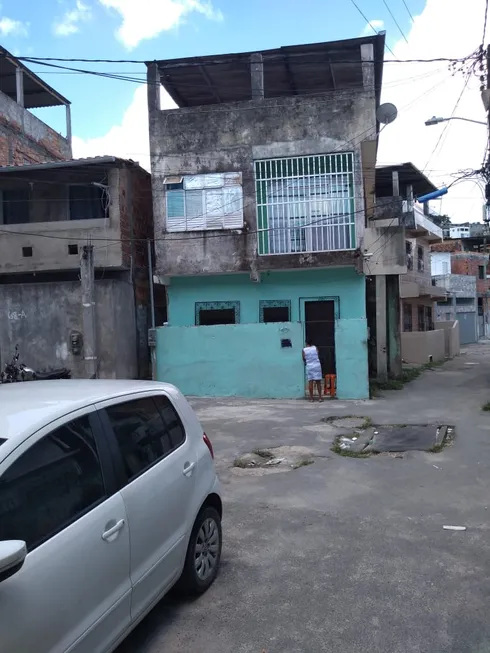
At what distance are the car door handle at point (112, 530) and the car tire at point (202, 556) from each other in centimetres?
95

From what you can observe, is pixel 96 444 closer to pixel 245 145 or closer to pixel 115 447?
pixel 115 447

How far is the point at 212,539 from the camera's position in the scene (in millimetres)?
3902

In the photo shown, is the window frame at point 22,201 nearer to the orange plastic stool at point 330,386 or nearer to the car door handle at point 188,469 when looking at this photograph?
the orange plastic stool at point 330,386

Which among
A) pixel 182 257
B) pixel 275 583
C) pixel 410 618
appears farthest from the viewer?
pixel 182 257

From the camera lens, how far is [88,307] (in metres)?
14.2

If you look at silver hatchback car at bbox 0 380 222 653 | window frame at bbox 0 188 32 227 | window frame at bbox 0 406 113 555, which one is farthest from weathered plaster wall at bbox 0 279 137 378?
window frame at bbox 0 406 113 555

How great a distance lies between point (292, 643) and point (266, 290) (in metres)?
12.3

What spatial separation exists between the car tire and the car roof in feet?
3.22

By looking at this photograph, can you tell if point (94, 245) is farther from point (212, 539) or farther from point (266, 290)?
point (212, 539)

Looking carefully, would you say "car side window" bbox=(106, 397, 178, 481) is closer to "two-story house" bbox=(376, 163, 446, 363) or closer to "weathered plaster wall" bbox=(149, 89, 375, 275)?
"weathered plaster wall" bbox=(149, 89, 375, 275)

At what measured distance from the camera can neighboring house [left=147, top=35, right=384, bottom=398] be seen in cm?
1376

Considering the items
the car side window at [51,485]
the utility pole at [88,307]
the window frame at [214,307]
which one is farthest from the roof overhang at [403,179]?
the car side window at [51,485]

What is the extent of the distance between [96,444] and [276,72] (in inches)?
574

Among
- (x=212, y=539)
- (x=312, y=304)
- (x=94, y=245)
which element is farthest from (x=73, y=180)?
(x=212, y=539)
